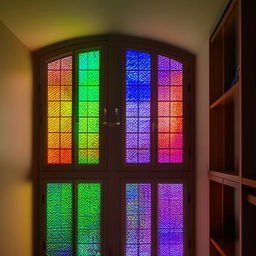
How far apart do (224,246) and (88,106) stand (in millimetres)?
2023

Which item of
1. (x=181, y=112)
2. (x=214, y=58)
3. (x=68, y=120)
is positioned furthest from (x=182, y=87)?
(x=68, y=120)

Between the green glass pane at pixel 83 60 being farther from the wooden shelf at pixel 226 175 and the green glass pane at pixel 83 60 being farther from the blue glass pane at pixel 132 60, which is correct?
the wooden shelf at pixel 226 175

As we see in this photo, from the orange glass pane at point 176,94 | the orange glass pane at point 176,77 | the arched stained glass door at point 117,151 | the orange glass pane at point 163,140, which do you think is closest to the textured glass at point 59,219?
the arched stained glass door at point 117,151

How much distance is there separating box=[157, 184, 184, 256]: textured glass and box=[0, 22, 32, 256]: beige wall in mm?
1352

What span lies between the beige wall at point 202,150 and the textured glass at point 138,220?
518mm

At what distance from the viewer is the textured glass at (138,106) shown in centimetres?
410

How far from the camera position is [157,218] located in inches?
160

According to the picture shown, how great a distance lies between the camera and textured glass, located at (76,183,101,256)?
407 centimetres

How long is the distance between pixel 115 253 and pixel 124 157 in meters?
1.00
